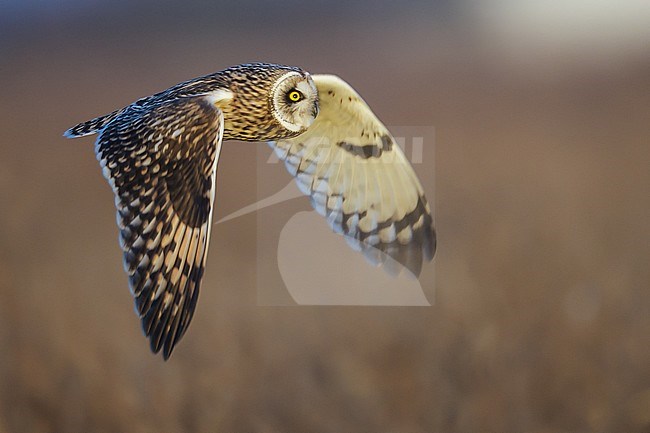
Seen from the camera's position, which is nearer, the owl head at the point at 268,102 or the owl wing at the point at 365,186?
the owl head at the point at 268,102

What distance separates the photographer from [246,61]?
4.01 feet

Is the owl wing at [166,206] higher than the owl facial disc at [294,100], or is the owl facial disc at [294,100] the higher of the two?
the owl facial disc at [294,100]

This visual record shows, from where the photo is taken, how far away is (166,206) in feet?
3.05

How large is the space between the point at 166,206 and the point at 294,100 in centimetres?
27

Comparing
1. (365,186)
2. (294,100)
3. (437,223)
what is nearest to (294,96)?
(294,100)

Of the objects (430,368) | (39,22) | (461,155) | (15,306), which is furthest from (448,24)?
(15,306)

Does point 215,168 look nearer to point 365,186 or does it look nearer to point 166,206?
point 166,206

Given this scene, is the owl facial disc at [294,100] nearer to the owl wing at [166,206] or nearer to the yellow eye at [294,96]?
the yellow eye at [294,96]

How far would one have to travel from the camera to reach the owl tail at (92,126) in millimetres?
1098

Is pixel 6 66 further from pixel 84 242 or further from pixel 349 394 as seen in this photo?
pixel 349 394

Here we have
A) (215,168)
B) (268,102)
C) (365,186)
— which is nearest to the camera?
(215,168)

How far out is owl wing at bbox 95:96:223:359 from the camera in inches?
36.1

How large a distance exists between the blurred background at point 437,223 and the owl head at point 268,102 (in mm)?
115

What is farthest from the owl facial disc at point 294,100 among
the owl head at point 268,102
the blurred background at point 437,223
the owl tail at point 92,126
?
the owl tail at point 92,126
